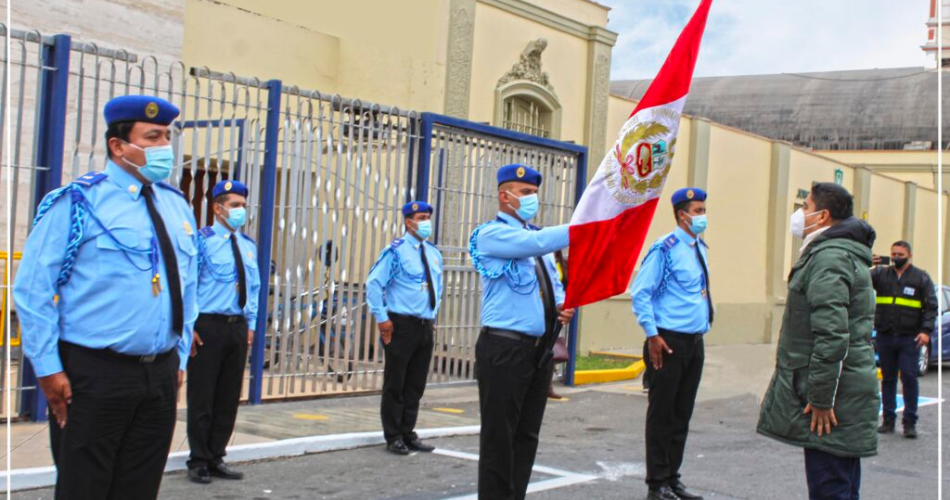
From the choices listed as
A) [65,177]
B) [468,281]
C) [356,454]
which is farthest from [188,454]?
[468,281]

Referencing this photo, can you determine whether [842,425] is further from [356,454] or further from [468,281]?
[468,281]

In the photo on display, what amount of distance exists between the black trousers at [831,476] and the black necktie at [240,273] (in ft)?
13.4

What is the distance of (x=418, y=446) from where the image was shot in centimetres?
886

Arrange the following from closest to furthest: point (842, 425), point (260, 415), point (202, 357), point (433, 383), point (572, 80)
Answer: point (842, 425) < point (202, 357) < point (260, 415) < point (433, 383) < point (572, 80)

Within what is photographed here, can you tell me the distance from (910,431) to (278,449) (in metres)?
6.61

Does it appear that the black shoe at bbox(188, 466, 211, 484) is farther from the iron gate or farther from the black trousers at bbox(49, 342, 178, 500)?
the iron gate

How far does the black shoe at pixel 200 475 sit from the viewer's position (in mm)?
7230

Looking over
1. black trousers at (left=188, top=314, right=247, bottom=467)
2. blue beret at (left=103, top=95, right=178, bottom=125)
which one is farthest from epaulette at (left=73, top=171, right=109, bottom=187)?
black trousers at (left=188, top=314, right=247, bottom=467)

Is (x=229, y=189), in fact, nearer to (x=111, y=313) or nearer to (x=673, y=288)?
(x=673, y=288)

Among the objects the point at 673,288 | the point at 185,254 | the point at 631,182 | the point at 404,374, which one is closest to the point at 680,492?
the point at 673,288

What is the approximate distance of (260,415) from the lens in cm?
994

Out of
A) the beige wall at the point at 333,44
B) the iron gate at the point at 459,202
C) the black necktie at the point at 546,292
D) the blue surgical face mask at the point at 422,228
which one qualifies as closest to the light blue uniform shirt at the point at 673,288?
the black necktie at the point at 546,292

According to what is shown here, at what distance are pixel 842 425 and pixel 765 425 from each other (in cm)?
42

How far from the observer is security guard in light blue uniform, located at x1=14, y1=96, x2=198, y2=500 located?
4.05 m
